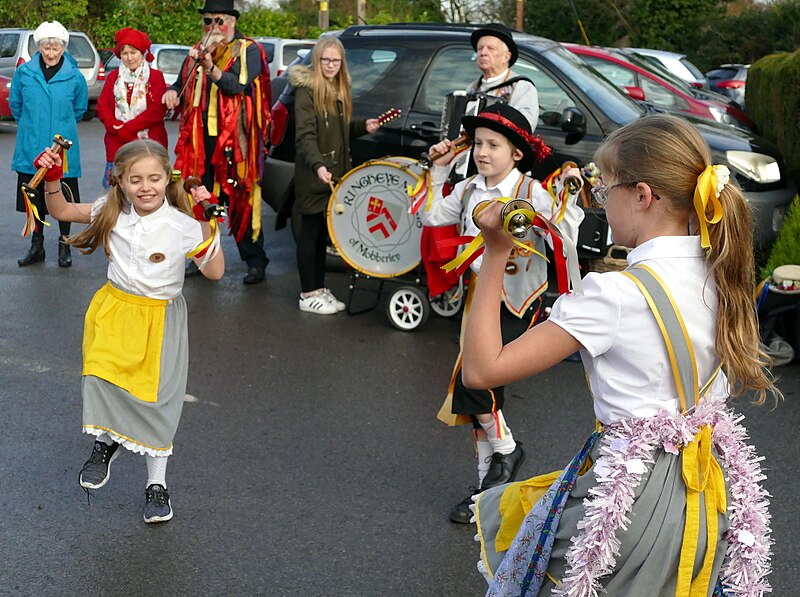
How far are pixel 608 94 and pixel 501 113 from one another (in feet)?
11.7

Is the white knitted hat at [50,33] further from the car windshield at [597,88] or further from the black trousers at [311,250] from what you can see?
the car windshield at [597,88]

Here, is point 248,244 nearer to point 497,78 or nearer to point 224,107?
point 224,107

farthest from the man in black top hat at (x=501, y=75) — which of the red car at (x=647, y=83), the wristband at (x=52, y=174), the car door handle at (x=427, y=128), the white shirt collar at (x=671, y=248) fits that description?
the red car at (x=647, y=83)

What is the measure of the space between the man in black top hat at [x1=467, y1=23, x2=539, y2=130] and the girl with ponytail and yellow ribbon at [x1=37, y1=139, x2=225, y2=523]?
8.96 ft

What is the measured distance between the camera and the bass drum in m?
7.23

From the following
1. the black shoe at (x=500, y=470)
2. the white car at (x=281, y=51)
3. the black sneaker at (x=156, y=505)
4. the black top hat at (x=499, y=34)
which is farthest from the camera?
the white car at (x=281, y=51)

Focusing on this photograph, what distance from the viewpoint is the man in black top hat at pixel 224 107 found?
785 cm

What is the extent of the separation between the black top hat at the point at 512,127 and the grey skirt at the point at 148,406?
4.86 feet

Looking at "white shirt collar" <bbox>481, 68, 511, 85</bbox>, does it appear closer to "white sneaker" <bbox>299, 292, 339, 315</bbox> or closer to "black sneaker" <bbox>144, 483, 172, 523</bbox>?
"white sneaker" <bbox>299, 292, 339, 315</bbox>

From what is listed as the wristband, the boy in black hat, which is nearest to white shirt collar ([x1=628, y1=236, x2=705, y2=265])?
the boy in black hat

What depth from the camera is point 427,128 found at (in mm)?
7977

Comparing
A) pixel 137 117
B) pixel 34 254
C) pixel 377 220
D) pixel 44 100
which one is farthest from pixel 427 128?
pixel 34 254

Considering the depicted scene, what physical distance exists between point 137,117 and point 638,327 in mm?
6625

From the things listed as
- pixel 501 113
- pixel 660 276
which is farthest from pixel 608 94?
pixel 660 276
